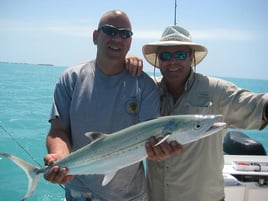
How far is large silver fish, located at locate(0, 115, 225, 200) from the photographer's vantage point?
2609mm

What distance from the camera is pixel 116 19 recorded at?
3074mm

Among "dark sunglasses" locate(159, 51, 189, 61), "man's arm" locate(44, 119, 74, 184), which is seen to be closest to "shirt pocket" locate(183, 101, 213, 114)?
"dark sunglasses" locate(159, 51, 189, 61)

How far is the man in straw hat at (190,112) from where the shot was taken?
3.15 metres

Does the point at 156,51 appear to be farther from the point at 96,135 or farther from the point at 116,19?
the point at 96,135

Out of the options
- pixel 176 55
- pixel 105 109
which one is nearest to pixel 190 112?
pixel 176 55

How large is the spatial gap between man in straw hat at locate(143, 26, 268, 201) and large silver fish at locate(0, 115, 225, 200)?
1.76 ft

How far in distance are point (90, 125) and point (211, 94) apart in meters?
1.19

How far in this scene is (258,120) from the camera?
9.61 feet

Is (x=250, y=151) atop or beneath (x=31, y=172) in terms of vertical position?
beneath

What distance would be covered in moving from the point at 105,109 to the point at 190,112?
0.83m

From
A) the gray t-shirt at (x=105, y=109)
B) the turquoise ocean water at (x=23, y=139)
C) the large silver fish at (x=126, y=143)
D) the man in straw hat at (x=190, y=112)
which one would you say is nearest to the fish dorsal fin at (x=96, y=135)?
the large silver fish at (x=126, y=143)

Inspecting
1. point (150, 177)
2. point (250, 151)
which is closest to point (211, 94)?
point (150, 177)

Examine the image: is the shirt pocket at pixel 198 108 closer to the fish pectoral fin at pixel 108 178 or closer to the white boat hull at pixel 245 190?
the fish pectoral fin at pixel 108 178

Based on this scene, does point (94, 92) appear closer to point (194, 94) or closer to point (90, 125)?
point (90, 125)
